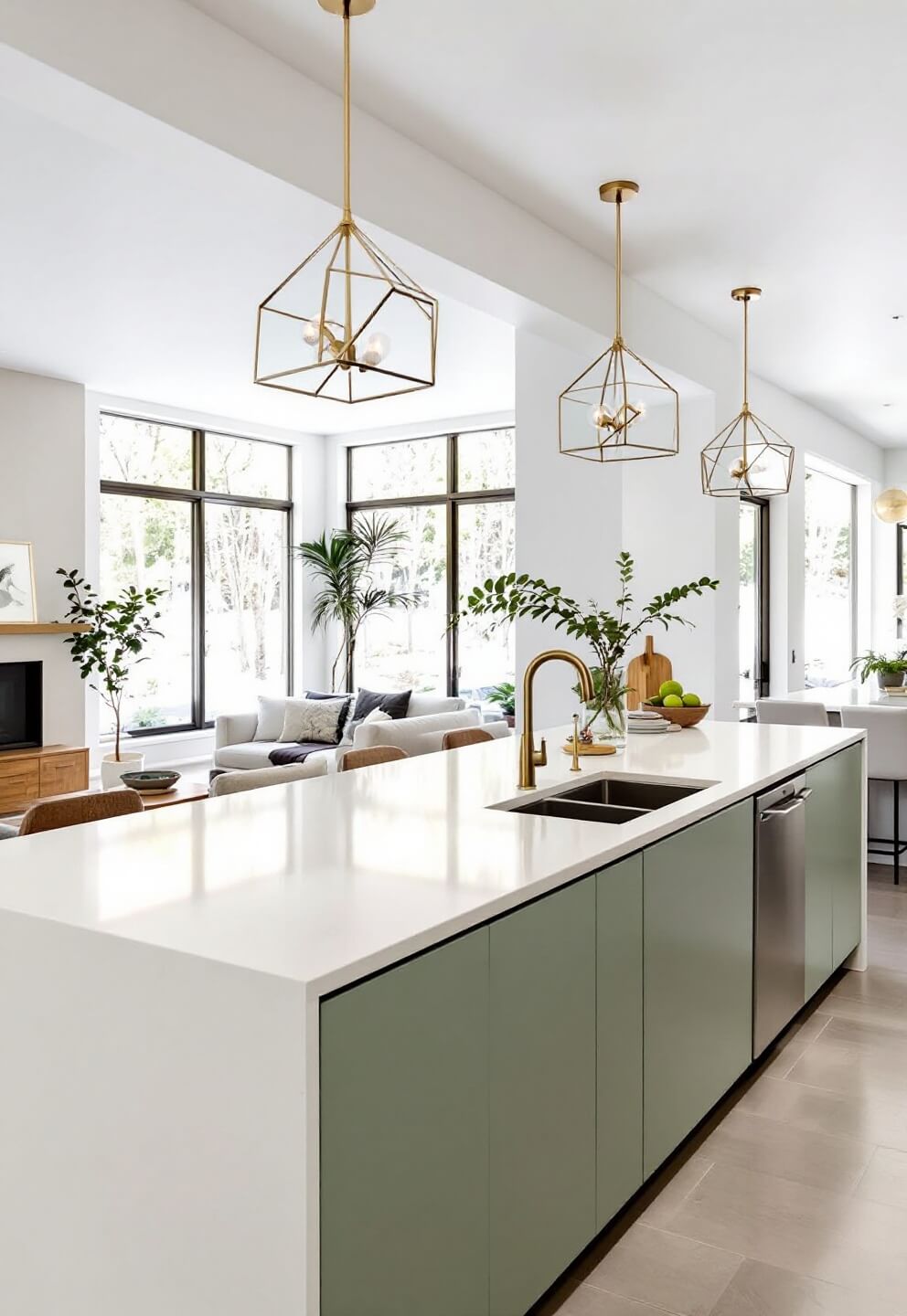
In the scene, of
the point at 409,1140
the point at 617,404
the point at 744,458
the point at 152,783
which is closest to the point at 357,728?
the point at 152,783

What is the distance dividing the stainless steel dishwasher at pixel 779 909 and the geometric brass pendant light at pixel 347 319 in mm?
1540

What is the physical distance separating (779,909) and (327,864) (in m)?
1.64

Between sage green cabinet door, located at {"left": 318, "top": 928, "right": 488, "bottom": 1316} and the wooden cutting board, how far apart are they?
3705mm

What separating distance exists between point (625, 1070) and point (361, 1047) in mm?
908

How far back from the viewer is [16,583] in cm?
718

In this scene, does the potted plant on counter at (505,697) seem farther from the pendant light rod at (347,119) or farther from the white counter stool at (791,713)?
the pendant light rod at (347,119)

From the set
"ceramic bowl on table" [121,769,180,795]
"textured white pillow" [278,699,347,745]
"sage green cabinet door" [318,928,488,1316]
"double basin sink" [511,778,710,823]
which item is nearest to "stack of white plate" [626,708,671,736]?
"double basin sink" [511,778,710,823]

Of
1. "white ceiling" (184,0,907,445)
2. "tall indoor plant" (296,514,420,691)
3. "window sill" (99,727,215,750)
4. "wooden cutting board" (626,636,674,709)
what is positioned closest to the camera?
"white ceiling" (184,0,907,445)

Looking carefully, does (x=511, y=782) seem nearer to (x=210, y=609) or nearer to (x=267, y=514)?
(x=210, y=609)

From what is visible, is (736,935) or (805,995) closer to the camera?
(736,935)

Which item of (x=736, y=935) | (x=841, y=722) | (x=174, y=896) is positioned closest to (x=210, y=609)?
(x=841, y=722)

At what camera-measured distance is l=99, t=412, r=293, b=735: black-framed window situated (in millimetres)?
8328

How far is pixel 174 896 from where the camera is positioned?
1.66 metres

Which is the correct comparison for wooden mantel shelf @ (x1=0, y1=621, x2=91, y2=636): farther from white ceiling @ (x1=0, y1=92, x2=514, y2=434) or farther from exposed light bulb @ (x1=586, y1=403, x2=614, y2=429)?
exposed light bulb @ (x1=586, y1=403, x2=614, y2=429)
